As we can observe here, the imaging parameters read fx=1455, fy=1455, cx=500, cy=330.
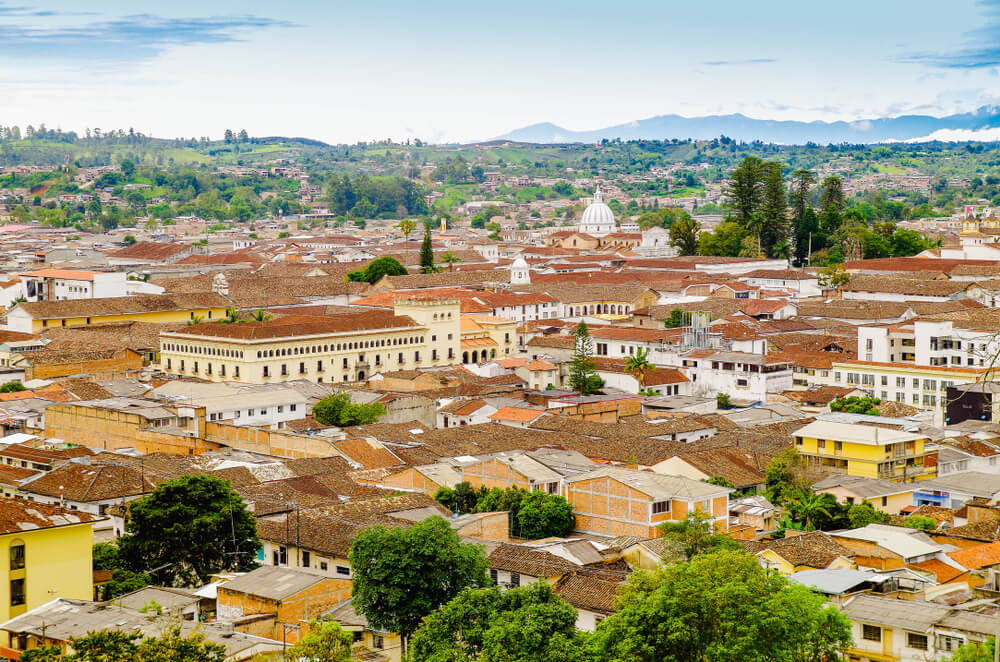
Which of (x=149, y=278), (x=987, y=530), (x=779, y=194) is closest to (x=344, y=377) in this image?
(x=987, y=530)

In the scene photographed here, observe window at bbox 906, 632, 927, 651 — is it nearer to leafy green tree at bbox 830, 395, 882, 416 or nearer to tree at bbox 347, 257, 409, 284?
leafy green tree at bbox 830, 395, 882, 416

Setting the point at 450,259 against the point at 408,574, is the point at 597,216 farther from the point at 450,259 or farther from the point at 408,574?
the point at 408,574

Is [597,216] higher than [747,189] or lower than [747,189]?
lower

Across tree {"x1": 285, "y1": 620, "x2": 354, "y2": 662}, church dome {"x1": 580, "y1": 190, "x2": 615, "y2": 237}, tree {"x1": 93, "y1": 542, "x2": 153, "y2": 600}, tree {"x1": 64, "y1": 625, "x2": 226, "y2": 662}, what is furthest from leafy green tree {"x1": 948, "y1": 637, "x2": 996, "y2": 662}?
church dome {"x1": 580, "y1": 190, "x2": 615, "y2": 237}

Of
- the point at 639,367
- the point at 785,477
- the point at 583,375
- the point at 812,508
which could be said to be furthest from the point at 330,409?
the point at 812,508

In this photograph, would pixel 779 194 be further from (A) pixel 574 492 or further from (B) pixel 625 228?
(A) pixel 574 492
